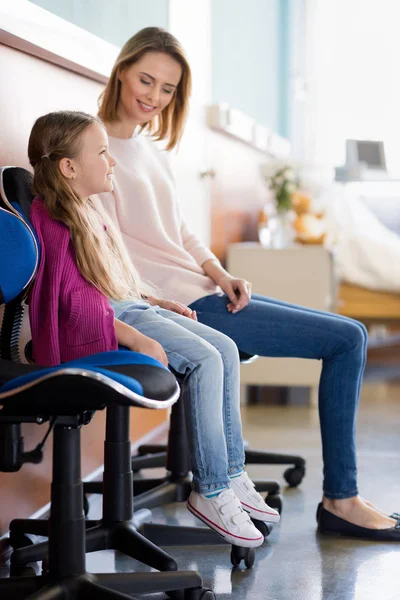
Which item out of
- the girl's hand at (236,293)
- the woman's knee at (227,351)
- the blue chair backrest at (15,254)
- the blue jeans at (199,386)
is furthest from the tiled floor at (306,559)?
the blue chair backrest at (15,254)

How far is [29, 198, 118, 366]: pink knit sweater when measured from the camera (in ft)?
5.21

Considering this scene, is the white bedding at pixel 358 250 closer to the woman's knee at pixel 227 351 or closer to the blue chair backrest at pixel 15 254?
the woman's knee at pixel 227 351

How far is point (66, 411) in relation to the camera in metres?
1.40

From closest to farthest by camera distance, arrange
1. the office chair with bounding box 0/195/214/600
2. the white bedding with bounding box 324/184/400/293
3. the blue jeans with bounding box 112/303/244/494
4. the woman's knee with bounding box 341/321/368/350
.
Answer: the office chair with bounding box 0/195/214/600, the blue jeans with bounding box 112/303/244/494, the woman's knee with bounding box 341/321/368/350, the white bedding with bounding box 324/184/400/293

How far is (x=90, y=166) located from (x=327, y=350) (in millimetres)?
729

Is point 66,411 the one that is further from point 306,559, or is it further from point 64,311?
point 306,559

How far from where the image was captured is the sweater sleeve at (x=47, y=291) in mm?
Answer: 1582

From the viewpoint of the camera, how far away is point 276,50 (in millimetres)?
5488

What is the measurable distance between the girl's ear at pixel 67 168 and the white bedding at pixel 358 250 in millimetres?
2904

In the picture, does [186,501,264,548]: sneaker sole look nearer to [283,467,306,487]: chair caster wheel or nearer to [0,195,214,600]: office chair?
[0,195,214,600]: office chair

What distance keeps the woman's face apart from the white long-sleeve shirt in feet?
0.27

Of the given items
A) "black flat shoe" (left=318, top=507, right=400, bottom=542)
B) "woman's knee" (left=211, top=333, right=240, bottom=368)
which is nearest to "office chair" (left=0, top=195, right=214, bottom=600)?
"woman's knee" (left=211, top=333, right=240, bottom=368)

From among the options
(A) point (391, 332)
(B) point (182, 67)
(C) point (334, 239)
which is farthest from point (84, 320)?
(A) point (391, 332)

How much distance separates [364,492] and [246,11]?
9.27 ft
